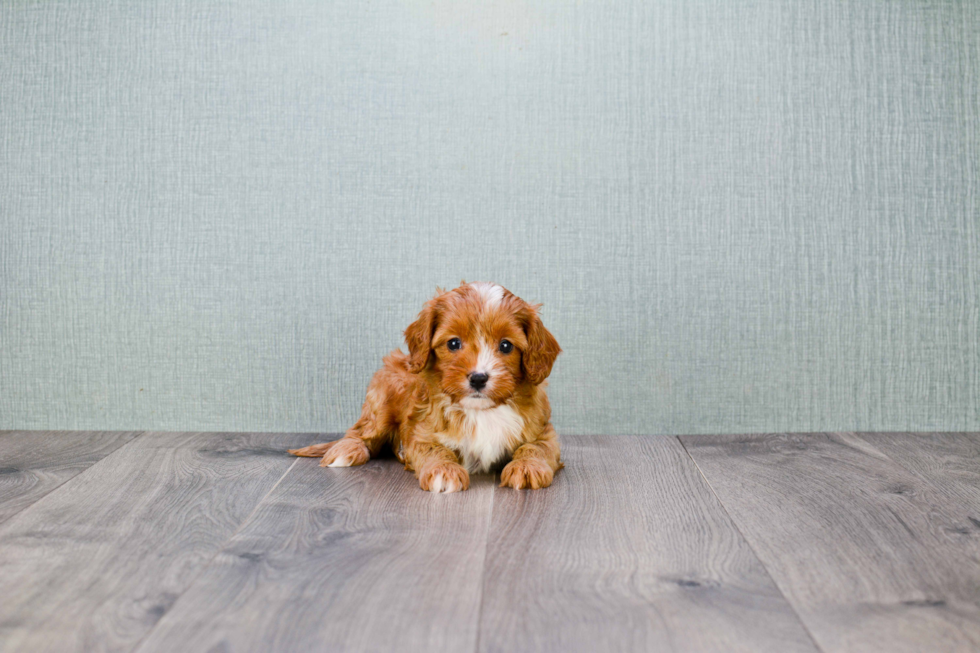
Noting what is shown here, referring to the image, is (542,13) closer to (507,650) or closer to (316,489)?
(316,489)

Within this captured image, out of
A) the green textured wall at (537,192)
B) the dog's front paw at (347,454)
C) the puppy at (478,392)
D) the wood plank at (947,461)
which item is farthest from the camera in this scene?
the green textured wall at (537,192)

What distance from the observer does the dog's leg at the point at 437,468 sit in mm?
1834

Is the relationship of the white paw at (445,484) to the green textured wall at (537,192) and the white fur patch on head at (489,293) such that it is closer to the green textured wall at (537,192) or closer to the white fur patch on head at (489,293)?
the white fur patch on head at (489,293)

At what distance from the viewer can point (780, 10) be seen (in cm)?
246

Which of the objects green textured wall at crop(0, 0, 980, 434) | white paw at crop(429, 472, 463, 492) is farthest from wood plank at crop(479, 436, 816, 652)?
green textured wall at crop(0, 0, 980, 434)

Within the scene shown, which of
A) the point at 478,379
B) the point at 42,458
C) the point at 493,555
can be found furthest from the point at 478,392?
the point at 42,458

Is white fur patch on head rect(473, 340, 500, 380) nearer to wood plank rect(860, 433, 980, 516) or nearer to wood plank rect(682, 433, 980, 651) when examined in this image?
wood plank rect(682, 433, 980, 651)

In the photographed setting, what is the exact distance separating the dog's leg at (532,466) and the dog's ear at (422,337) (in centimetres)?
35

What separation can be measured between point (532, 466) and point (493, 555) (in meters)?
0.48

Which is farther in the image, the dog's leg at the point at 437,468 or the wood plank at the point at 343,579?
the dog's leg at the point at 437,468

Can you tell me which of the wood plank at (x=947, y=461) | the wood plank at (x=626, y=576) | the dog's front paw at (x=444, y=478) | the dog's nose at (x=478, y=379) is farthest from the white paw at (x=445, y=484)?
the wood plank at (x=947, y=461)

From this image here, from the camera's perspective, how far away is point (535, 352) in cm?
189

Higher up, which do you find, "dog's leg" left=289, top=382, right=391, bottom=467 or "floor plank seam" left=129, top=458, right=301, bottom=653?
"dog's leg" left=289, top=382, right=391, bottom=467

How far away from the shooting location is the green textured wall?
246 centimetres
